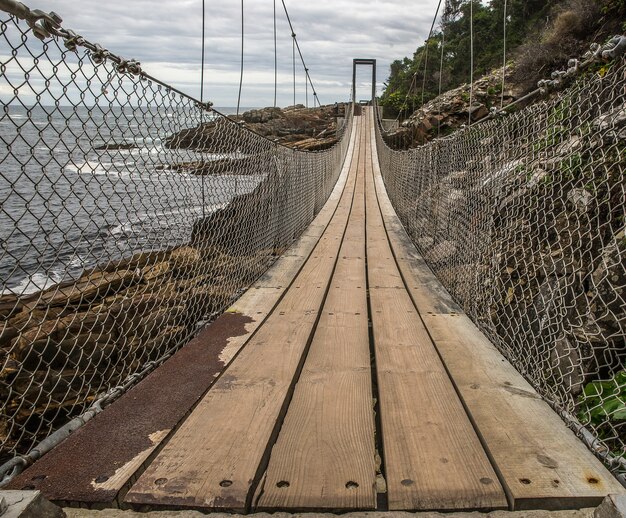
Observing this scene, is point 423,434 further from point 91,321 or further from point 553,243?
point 91,321

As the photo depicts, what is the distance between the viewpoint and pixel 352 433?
139 cm

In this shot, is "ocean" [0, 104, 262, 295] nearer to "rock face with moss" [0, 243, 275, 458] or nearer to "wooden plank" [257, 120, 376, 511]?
"rock face with moss" [0, 243, 275, 458]

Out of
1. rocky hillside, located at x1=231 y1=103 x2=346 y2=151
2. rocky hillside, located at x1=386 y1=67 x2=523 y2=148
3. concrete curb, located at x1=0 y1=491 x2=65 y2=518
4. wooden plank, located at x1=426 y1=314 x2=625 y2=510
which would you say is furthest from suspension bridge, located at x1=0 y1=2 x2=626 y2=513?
rocky hillside, located at x1=231 y1=103 x2=346 y2=151

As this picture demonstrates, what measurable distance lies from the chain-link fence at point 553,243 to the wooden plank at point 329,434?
566 mm

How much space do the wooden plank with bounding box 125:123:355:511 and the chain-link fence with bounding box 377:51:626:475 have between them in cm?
82

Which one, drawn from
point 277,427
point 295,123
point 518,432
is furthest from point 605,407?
point 295,123

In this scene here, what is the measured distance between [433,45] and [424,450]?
3496 centimetres

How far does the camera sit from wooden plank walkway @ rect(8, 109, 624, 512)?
114cm

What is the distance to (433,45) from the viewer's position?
1287 inches

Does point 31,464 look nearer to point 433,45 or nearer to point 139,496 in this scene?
point 139,496

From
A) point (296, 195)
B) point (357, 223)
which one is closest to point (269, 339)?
point (296, 195)

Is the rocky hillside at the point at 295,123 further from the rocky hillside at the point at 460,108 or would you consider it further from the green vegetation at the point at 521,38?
the rocky hillside at the point at 460,108

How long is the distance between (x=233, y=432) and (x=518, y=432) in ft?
2.46

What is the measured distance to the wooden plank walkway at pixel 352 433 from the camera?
1138mm
